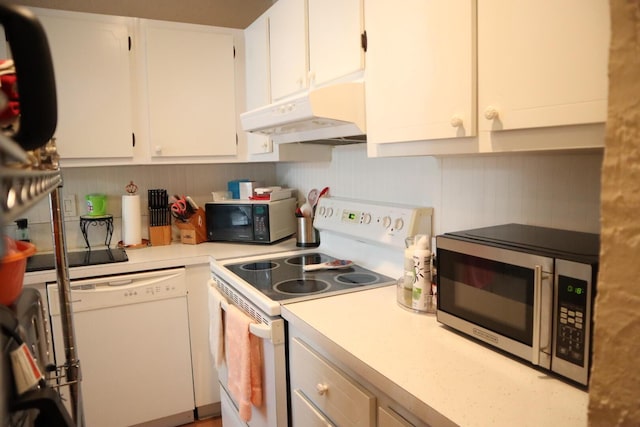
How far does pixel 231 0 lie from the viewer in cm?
293

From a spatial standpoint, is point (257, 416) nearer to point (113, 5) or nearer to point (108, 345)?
point (108, 345)

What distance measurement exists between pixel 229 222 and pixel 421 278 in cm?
157

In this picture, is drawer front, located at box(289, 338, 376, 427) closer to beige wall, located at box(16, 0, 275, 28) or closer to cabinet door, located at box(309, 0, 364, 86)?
cabinet door, located at box(309, 0, 364, 86)

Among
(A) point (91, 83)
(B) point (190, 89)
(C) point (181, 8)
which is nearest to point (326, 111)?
(B) point (190, 89)

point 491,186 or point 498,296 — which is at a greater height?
point 491,186

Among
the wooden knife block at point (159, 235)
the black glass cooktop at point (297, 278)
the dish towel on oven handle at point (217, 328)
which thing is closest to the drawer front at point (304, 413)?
the black glass cooktop at point (297, 278)

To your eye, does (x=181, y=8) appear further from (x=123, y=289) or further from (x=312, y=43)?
(x=123, y=289)

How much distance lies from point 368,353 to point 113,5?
260 centimetres

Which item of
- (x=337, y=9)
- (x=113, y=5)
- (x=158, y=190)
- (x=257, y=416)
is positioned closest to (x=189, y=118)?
(x=158, y=190)

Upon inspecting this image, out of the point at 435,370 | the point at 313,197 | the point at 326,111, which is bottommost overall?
the point at 435,370

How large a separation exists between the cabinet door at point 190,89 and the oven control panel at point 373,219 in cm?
82

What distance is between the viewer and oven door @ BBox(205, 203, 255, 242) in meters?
2.66

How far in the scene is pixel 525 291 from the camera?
1.05 metres

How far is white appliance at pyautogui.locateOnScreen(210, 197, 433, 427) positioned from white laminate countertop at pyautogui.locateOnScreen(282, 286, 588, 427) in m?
0.16
